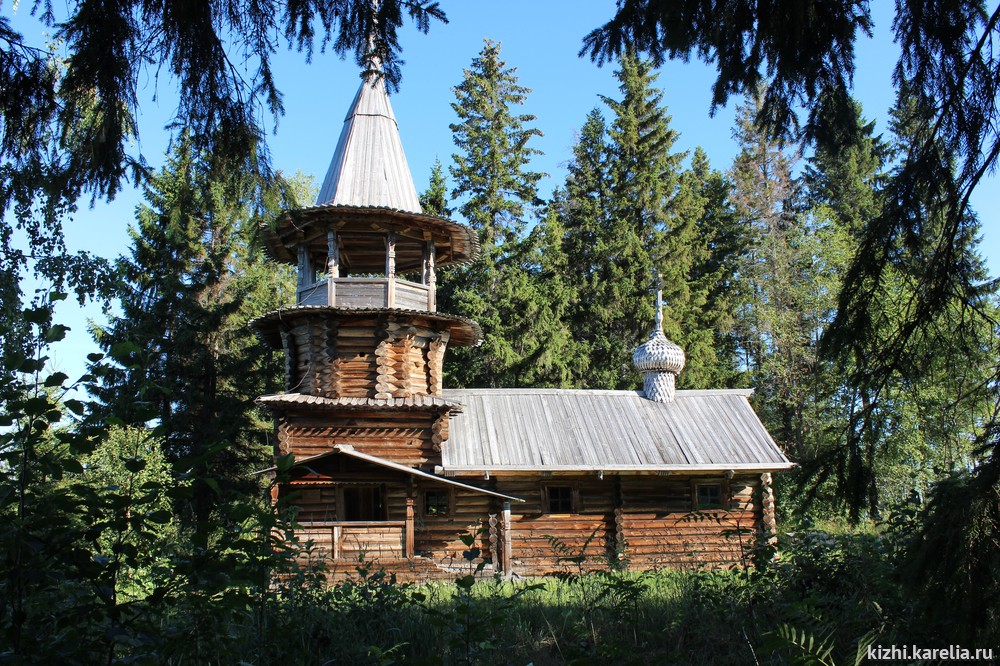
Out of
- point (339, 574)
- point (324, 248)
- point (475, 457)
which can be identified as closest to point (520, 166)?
point (324, 248)

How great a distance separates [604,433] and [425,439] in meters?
4.17

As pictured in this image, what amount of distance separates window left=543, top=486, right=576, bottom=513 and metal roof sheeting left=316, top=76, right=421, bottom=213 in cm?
667

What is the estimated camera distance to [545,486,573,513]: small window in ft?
59.2

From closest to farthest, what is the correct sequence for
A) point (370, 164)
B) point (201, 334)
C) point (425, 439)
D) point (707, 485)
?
point (425, 439) < point (370, 164) < point (707, 485) < point (201, 334)

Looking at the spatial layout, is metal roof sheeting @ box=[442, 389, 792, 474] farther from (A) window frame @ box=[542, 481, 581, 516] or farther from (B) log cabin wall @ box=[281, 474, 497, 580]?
(B) log cabin wall @ box=[281, 474, 497, 580]

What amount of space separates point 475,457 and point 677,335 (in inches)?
595

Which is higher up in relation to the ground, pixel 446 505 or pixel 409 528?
pixel 446 505

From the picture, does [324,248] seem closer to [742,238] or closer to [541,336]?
[541,336]

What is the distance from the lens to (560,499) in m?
18.1

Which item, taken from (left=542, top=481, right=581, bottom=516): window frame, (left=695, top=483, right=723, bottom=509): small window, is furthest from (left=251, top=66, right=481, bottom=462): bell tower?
(left=695, top=483, right=723, bottom=509): small window

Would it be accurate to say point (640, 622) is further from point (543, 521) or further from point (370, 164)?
point (370, 164)

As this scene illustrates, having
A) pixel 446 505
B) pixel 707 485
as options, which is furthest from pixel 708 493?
pixel 446 505

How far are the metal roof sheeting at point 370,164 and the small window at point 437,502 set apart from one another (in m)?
5.94

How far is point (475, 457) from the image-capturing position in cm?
1736
